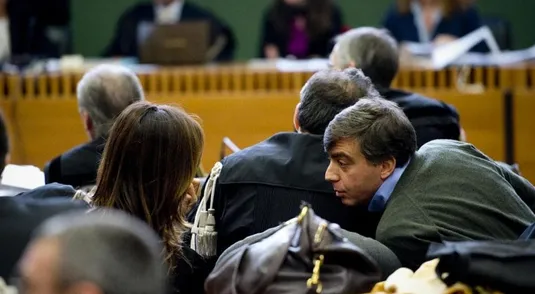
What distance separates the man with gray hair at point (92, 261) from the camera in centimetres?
213

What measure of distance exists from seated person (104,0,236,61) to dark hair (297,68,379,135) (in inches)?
187

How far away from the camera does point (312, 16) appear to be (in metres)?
8.88

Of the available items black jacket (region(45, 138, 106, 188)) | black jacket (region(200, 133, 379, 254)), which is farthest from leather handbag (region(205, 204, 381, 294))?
black jacket (region(45, 138, 106, 188))

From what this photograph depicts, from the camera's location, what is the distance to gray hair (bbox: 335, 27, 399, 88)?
5.04 meters

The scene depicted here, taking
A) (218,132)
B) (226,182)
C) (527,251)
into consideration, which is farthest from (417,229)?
(218,132)

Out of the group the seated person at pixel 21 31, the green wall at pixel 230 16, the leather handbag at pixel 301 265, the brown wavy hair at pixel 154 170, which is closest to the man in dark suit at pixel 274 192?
the brown wavy hair at pixel 154 170

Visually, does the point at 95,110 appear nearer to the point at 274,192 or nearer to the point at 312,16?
the point at 274,192

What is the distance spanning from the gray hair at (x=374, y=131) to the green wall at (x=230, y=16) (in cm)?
693

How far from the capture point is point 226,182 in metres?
3.85

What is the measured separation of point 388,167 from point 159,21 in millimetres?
5827

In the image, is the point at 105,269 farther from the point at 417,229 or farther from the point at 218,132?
the point at 218,132

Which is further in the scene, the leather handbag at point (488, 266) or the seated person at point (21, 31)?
the seated person at point (21, 31)

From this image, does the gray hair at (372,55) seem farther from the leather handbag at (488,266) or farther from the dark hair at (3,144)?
the dark hair at (3,144)

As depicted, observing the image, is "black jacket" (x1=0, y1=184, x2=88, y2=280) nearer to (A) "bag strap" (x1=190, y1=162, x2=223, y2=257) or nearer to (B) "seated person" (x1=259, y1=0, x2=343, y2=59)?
(A) "bag strap" (x1=190, y1=162, x2=223, y2=257)
